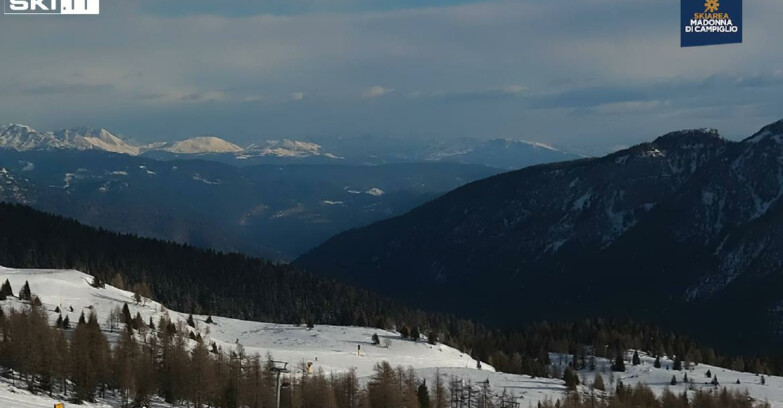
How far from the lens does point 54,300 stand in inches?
7717

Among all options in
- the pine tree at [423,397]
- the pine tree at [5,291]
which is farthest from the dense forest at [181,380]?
the pine tree at [5,291]

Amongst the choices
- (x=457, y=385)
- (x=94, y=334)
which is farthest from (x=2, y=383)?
(x=457, y=385)

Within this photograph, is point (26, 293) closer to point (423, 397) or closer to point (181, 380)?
point (181, 380)

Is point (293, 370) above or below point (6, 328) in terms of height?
below

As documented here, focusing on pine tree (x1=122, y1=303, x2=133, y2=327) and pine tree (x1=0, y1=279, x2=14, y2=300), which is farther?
pine tree (x1=0, y1=279, x2=14, y2=300)

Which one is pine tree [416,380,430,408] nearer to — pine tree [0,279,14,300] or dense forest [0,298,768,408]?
dense forest [0,298,768,408]

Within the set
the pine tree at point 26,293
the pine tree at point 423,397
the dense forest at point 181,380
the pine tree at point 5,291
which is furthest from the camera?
the pine tree at point 26,293

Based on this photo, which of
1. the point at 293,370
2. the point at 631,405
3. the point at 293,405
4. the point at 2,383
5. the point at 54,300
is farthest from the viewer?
the point at 54,300

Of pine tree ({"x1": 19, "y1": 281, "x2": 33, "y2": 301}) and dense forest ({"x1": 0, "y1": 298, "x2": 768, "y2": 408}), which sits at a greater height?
pine tree ({"x1": 19, "y1": 281, "x2": 33, "y2": 301})

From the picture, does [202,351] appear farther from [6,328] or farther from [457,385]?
[457,385]

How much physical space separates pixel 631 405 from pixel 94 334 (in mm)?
92505

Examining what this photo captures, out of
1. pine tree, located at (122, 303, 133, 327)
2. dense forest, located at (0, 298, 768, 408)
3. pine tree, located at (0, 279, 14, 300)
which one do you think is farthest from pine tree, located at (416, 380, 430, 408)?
pine tree, located at (0, 279, 14, 300)

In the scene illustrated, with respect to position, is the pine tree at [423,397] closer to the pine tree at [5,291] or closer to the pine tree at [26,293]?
the pine tree at [26,293]

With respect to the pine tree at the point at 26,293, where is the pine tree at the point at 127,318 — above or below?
below
